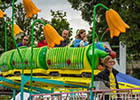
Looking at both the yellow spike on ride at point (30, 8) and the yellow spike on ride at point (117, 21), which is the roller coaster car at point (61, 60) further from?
the yellow spike on ride at point (117, 21)

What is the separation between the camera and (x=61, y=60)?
8.50 m

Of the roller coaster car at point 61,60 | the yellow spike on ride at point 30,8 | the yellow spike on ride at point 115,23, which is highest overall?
the yellow spike on ride at point 30,8

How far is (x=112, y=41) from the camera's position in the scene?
24547 millimetres

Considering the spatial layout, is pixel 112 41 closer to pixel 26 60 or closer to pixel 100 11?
pixel 100 11

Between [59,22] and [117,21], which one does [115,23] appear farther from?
[59,22]

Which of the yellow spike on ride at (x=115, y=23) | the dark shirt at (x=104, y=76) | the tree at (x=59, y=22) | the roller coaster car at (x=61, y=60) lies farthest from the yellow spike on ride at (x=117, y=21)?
the tree at (x=59, y=22)

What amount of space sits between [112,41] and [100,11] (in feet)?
7.12

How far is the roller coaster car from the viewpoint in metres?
7.91

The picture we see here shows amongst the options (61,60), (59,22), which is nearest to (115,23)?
(61,60)

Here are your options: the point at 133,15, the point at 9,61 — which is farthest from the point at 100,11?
the point at 9,61

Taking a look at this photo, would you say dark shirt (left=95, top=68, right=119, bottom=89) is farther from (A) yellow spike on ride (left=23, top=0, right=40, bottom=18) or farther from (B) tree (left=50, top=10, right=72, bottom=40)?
(B) tree (left=50, top=10, right=72, bottom=40)

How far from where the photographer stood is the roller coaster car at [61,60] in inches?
312

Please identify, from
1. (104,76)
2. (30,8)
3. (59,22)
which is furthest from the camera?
(59,22)

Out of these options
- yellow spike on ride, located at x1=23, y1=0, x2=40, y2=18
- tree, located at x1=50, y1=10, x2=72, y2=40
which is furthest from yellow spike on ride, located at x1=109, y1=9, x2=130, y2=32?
tree, located at x1=50, y1=10, x2=72, y2=40
